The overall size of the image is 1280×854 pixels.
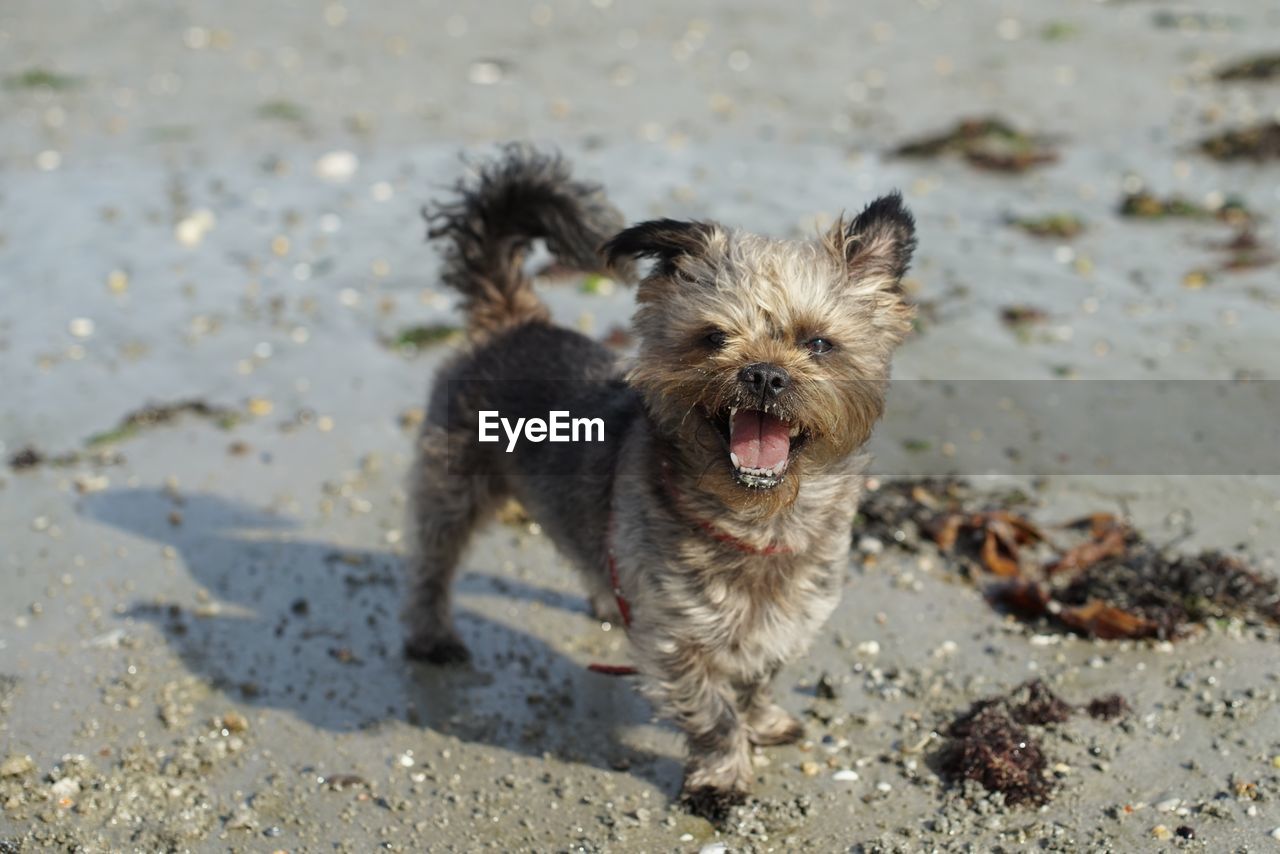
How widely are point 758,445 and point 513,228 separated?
2.05 m

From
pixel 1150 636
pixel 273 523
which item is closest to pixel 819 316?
pixel 1150 636

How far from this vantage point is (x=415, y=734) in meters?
Result: 5.53

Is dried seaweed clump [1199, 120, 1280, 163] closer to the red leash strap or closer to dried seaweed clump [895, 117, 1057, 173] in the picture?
dried seaweed clump [895, 117, 1057, 173]

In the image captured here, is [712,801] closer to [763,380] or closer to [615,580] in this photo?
[615,580]

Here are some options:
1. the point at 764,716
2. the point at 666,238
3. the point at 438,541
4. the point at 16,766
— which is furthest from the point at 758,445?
the point at 16,766

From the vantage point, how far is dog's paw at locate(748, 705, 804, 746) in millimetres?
5258

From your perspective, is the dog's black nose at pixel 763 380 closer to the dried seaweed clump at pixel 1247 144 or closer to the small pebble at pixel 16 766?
the small pebble at pixel 16 766

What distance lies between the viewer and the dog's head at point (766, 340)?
4.32 metres

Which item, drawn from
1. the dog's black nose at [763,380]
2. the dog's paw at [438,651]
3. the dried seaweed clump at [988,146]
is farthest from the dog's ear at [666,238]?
the dried seaweed clump at [988,146]

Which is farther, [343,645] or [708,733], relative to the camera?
[343,645]

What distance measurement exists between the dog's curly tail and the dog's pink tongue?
1.35 m

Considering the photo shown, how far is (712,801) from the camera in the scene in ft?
16.2

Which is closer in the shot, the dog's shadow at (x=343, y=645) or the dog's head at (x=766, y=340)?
the dog's head at (x=766, y=340)

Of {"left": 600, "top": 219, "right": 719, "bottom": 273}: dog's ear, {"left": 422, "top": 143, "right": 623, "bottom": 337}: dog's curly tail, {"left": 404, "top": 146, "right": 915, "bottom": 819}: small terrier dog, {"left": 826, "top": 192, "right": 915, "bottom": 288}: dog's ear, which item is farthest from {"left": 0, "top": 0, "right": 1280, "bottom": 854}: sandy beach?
{"left": 600, "top": 219, "right": 719, "bottom": 273}: dog's ear
